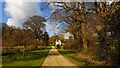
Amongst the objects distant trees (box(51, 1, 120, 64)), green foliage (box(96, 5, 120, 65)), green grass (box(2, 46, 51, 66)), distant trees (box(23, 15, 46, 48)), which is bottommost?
green grass (box(2, 46, 51, 66))

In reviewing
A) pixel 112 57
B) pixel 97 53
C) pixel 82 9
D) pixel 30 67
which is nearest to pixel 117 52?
pixel 112 57

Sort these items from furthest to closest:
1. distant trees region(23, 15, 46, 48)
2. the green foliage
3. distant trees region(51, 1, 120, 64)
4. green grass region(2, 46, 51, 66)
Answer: distant trees region(23, 15, 46, 48), distant trees region(51, 1, 120, 64), green grass region(2, 46, 51, 66), the green foliage

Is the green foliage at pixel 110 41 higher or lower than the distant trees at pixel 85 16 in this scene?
lower

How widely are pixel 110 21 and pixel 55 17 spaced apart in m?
16.1

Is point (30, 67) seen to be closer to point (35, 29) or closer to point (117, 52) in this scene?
point (117, 52)

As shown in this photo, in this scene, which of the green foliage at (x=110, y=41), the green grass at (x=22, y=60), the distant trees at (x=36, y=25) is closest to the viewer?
the green foliage at (x=110, y=41)

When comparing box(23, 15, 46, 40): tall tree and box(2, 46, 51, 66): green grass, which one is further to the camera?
box(23, 15, 46, 40): tall tree

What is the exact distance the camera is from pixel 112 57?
647 inches

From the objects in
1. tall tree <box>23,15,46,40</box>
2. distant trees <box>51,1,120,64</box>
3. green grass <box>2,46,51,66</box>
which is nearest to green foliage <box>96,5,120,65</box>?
distant trees <box>51,1,120,64</box>

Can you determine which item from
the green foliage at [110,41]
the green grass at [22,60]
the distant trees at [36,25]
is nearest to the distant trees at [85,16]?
the green foliage at [110,41]

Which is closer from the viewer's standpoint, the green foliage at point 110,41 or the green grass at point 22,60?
the green foliage at point 110,41

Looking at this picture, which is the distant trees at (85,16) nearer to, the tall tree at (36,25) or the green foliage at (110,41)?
the green foliage at (110,41)

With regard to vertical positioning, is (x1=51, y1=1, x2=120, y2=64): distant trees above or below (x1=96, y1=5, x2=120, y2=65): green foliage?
above

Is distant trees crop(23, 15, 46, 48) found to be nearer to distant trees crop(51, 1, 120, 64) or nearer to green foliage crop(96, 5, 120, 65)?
distant trees crop(51, 1, 120, 64)
